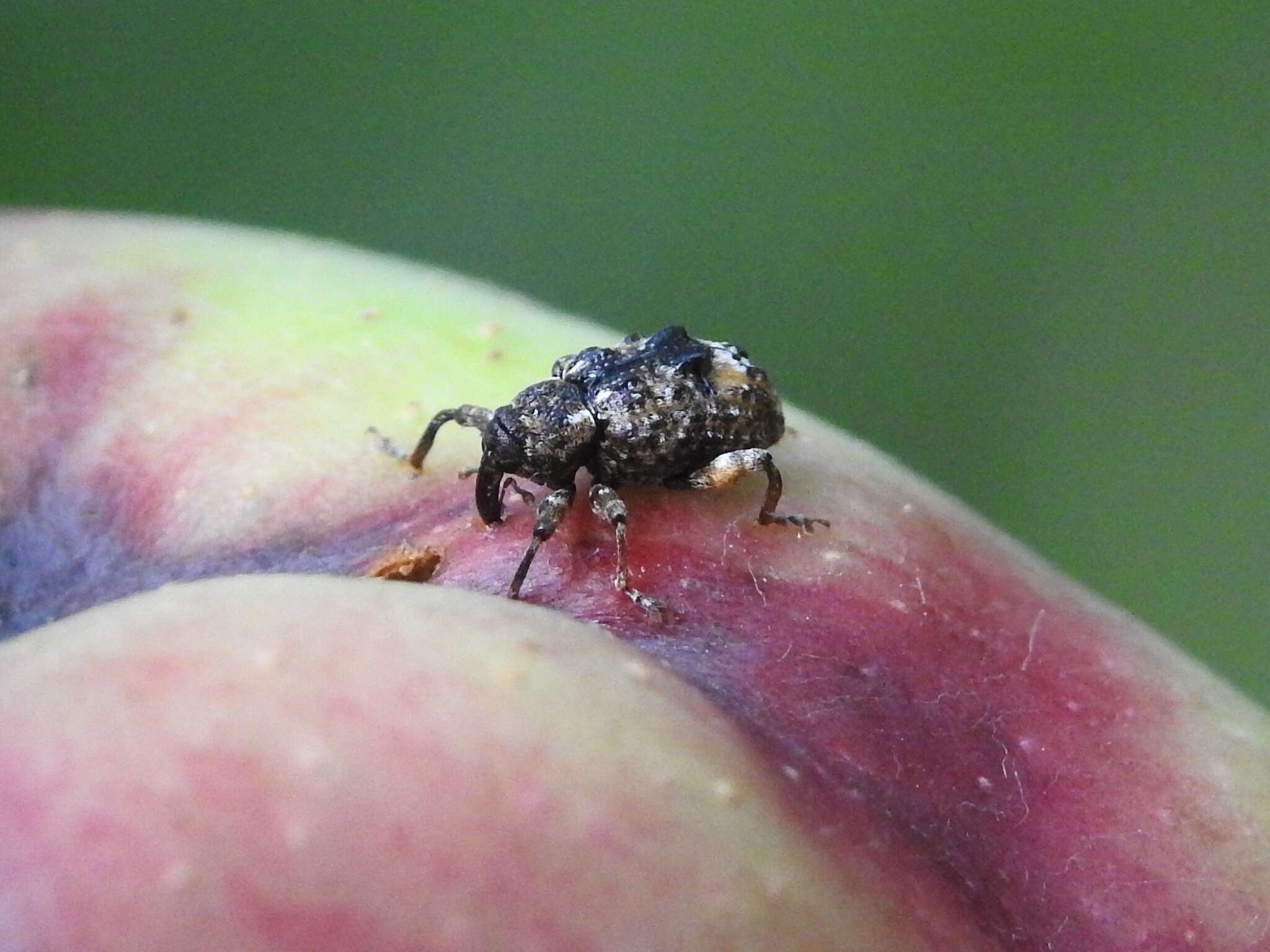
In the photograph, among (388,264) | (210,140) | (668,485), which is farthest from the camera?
(210,140)

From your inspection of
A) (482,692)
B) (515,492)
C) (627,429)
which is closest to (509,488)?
(515,492)

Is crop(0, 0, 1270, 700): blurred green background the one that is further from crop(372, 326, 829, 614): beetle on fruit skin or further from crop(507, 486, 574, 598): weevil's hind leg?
crop(507, 486, 574, 598): weevil's hind leg

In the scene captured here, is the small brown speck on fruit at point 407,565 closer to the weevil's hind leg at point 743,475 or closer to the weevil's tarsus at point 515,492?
the weevil's tarsus at point 515,492

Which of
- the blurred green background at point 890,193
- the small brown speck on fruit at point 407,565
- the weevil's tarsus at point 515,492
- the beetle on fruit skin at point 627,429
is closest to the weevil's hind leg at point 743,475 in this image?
the beetle on fruit skin at point 627,429

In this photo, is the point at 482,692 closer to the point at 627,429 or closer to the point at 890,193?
the point at 627,429

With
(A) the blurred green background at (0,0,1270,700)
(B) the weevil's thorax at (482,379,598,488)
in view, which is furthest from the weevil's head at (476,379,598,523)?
(A) the blurred green background at (0,0,1270,700)

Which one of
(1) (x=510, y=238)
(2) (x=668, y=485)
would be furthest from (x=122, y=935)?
(1) (x=510, y=238)

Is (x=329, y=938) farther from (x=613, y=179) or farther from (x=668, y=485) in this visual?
(x=613, y=179)
